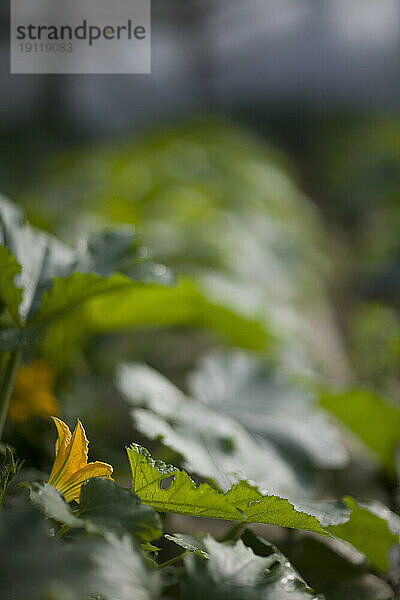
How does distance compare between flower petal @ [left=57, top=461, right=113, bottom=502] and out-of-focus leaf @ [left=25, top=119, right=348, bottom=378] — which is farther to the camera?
out-of-focus leaf @ [left=25, top=119, right=348, bottom=378]

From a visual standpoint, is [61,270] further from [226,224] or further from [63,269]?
[226,224]

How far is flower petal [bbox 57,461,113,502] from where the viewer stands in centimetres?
38

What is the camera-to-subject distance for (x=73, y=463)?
1.25 ft

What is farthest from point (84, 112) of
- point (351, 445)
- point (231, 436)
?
point (231, 436)

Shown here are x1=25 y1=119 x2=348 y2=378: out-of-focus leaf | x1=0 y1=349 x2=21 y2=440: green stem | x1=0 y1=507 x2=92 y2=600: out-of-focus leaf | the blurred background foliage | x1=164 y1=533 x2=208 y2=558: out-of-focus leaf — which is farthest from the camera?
x1=25 y1=119 x2=348 y2=378: out-of-focus leaf

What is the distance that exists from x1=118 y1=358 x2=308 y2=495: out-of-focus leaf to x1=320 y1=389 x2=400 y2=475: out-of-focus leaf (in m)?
0.24

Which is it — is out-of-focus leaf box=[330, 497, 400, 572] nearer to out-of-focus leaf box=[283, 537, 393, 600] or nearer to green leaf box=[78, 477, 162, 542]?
out-of-focus leaf box=[283, 537, 393, 600]

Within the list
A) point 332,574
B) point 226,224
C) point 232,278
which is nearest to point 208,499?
point 332,574

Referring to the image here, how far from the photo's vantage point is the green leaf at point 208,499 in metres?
0.38

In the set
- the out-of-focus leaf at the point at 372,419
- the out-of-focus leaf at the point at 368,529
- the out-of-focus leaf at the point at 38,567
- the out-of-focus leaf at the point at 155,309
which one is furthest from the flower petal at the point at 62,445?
the out-of-focus leaf at the point at 372,419

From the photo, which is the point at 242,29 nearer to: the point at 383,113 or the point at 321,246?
the point at 383,113

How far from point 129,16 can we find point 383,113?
13.7ft

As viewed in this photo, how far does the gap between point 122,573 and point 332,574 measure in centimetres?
32

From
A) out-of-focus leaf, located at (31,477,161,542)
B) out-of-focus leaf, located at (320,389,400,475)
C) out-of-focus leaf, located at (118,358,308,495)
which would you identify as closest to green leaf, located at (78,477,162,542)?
out-of-focus leaf, located at (31,477,161,542)
